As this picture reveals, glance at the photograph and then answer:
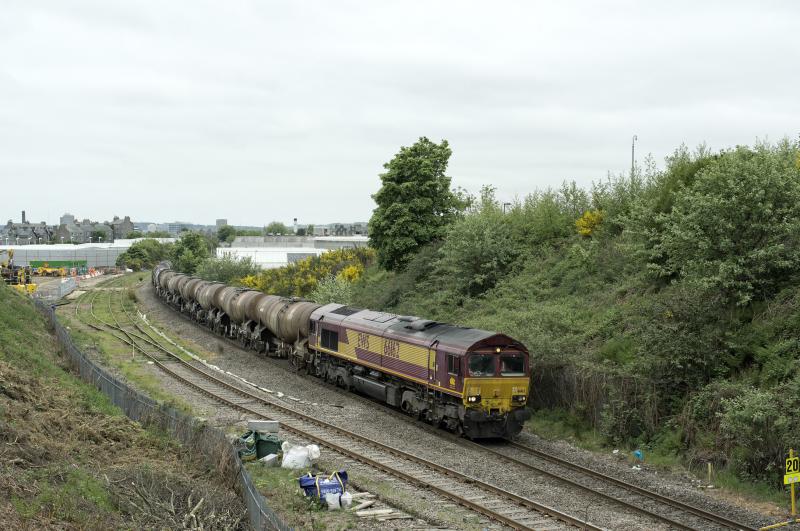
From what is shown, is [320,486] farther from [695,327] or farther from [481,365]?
[695,327]

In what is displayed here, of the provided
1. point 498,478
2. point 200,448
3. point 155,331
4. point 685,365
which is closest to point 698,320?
point 685,365

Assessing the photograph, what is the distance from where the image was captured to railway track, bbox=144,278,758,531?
1515 centimetres

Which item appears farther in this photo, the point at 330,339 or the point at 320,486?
the point at 330,339

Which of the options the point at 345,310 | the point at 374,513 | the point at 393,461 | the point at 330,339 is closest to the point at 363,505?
the point at 374,513

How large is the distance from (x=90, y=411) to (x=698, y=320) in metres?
17.7

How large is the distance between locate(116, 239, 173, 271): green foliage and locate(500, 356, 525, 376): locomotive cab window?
11663 centimetres

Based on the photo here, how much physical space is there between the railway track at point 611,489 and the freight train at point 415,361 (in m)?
0.90

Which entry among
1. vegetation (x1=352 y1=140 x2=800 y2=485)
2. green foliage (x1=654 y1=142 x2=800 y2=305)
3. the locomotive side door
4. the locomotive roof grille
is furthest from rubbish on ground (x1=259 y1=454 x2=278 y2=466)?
green foliage (x1=654 y1=142 x2=800 y2=305)

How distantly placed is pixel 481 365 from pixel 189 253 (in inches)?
3182

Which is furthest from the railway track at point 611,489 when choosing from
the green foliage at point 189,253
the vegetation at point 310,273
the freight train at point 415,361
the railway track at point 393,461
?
the green foliage at point 189,253

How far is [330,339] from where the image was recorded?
31.0 m

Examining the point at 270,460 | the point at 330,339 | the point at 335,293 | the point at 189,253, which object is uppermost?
the point at 189,253

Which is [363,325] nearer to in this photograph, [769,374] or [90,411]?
[90,411]

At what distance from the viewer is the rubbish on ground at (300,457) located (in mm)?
18719
